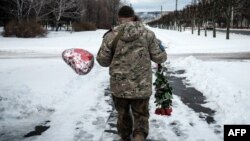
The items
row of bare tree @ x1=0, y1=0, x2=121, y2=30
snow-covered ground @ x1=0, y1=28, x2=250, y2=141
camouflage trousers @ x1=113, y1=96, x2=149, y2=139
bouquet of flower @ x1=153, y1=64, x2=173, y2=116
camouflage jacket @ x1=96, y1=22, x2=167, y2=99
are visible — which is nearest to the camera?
camouflage jacket @ x1=96, y1=22, x2=167, y2=99

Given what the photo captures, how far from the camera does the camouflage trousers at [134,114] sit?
4.91 metres

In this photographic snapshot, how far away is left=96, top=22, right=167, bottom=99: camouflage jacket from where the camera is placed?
4.65 meters

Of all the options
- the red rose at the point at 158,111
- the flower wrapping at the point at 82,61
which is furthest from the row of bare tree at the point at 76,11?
the flower wrapping at the point at 82,61

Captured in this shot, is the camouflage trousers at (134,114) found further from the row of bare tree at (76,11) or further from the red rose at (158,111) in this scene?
the row of bare tree at (76,11)

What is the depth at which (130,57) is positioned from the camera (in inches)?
185

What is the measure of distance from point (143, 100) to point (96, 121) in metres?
2.04

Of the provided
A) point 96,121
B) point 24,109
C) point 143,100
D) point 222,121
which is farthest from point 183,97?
point 143,100

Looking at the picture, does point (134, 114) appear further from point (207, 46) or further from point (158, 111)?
point (207, 46)

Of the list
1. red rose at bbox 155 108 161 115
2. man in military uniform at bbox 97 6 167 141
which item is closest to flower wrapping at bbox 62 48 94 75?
man in military uniform at bbox 97 6 167 141

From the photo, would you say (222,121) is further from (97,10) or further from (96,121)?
(97,10)

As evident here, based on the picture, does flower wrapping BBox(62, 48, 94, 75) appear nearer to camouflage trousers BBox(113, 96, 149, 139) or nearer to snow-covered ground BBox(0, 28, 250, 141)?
camouflage trousers BBox(113, 96, 149, 139)

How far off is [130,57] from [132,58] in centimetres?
3

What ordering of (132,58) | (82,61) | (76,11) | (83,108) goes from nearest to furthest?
(132,58), (82,61), (83,108), (76,11)

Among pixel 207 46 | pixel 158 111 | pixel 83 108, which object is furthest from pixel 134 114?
pixel 207 46
